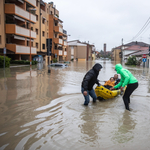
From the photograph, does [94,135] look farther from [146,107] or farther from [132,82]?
[146,107]

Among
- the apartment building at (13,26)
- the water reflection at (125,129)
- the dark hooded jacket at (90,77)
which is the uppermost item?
the apartment building at (13,26)

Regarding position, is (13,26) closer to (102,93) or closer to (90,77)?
(102,93)

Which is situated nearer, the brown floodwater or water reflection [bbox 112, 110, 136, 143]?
the brown floodwater

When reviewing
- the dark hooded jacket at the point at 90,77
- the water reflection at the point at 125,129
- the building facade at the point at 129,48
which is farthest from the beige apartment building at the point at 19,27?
the building facade at the point at 129,48

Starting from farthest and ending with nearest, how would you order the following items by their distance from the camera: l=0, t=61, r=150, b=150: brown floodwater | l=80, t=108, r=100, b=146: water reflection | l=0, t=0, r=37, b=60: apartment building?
l=0, t=0, r=37, b=60: apartment building, l=80, t=108, r=100, b=146: water reflection, l=0, t=61, r=150, b=150: brown floodwater

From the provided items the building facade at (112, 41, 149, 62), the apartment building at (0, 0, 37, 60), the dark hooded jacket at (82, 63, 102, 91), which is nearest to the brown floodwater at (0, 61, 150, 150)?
the dark hooded jacket at (82, 63, 102, 91)

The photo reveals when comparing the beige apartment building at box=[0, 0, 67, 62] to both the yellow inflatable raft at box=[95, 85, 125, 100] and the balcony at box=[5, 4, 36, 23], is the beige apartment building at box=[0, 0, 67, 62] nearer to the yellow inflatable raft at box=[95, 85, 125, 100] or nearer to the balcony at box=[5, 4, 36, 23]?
the balcony at box=[5, 4, 36, 23]

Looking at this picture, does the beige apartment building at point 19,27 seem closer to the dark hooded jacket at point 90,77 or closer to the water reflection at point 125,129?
the dark hooded jacket at point 90,77

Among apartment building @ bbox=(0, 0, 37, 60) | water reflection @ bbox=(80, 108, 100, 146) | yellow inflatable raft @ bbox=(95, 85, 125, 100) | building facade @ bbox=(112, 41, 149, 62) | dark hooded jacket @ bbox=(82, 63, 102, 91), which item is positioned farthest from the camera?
building facade @ bbox=(112, 41, 149, 62)

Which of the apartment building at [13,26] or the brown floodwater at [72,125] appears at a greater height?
the apartment building at [13,26]

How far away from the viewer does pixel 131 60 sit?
152 ft

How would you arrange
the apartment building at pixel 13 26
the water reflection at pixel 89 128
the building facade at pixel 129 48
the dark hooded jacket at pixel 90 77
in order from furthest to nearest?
the building facade at pixel 129 48 < the apartment building at pixel 13 26 < the dark hooded jacket at pixel 90 77 < the water reflection at pixel 89 128

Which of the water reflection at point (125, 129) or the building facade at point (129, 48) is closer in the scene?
the water reflection at point (125, 129)

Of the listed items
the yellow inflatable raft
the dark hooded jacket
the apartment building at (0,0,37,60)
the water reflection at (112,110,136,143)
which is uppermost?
the apartment building at (0,0,37,60)
